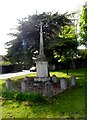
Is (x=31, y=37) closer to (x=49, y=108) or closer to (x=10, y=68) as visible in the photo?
(x=49, y=108)

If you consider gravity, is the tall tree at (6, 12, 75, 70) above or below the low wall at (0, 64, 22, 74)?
above

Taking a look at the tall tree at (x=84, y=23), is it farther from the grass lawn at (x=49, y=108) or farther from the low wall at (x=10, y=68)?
the low wall at (x=10, y=68)

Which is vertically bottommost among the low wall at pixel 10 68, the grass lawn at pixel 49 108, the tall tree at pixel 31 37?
the grass lawn at pixel 49 108

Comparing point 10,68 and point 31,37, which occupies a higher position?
point 31,37

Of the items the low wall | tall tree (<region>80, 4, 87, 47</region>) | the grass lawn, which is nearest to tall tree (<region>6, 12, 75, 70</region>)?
tall tree (<region>80, 4, 87, 47</region>)

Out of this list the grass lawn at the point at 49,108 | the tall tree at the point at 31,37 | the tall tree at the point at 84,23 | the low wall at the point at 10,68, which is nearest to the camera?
the grass lawn at the point at 49,108

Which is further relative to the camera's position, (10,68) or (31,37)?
(10,68)

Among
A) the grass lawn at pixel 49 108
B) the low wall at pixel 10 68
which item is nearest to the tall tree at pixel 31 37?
the grass lawn at pixel 49 108

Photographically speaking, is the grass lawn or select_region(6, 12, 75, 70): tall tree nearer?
the grass lawn

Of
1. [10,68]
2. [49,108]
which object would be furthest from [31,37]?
[10,68]

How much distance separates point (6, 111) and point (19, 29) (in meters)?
12.4

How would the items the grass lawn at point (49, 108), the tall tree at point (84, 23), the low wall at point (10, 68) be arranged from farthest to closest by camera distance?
the low wall at point (10, 68), the tall tree at point (84, 23), the grass lawn at point (49, 108)

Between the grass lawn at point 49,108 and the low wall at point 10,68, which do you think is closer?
the grass lawn at point 49,108

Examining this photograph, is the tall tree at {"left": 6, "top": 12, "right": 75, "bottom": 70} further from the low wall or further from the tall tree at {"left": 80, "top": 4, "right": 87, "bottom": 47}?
the low wall
